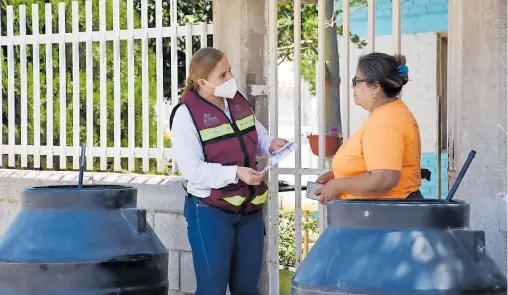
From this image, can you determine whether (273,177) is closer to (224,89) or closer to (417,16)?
(224,89)

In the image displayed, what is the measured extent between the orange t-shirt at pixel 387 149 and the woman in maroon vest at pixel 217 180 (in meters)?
0.69

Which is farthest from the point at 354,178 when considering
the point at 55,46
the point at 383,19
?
the point at 383,19

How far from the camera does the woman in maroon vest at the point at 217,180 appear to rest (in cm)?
491

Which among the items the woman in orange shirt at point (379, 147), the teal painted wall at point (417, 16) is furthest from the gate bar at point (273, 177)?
the teal painted wall at point (417, 16)

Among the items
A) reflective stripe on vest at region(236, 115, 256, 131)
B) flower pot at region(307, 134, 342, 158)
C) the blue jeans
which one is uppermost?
reflective stripe on vest at region(236, 115, 256, 131)

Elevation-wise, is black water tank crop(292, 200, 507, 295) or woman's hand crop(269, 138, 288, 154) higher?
woman's hand crop(269, 138, 288, 154)

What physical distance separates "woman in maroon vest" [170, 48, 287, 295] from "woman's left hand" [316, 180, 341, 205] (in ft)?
1.94

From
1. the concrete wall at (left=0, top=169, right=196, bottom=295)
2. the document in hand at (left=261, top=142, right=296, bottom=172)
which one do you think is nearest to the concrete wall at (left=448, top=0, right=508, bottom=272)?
the document in hand at (left=261, top=142, right=296, bottom=172)

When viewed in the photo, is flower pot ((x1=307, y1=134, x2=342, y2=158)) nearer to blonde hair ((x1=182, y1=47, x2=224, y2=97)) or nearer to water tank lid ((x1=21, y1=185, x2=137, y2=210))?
blonde hair ((x1=182, y1=47, x2=224, y2=97))

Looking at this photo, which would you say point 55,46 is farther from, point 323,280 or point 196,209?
point 323,280

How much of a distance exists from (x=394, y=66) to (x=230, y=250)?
120 cm

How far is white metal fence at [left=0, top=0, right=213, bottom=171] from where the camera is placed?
6.62 metres

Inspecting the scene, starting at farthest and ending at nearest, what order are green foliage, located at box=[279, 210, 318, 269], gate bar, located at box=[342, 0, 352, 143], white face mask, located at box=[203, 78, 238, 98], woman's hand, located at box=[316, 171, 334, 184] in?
green foliage, located at box=[279, 210, 318, 269], gate bar, located at box=[342, 0, 352, 143], white face mask, located at box=[203, 78, 238, 98], woman's hand, located at box=[316, 171, 334, 184]

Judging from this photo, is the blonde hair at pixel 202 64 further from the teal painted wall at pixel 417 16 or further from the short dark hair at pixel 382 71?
the teal painted wall at pixel 417 16
